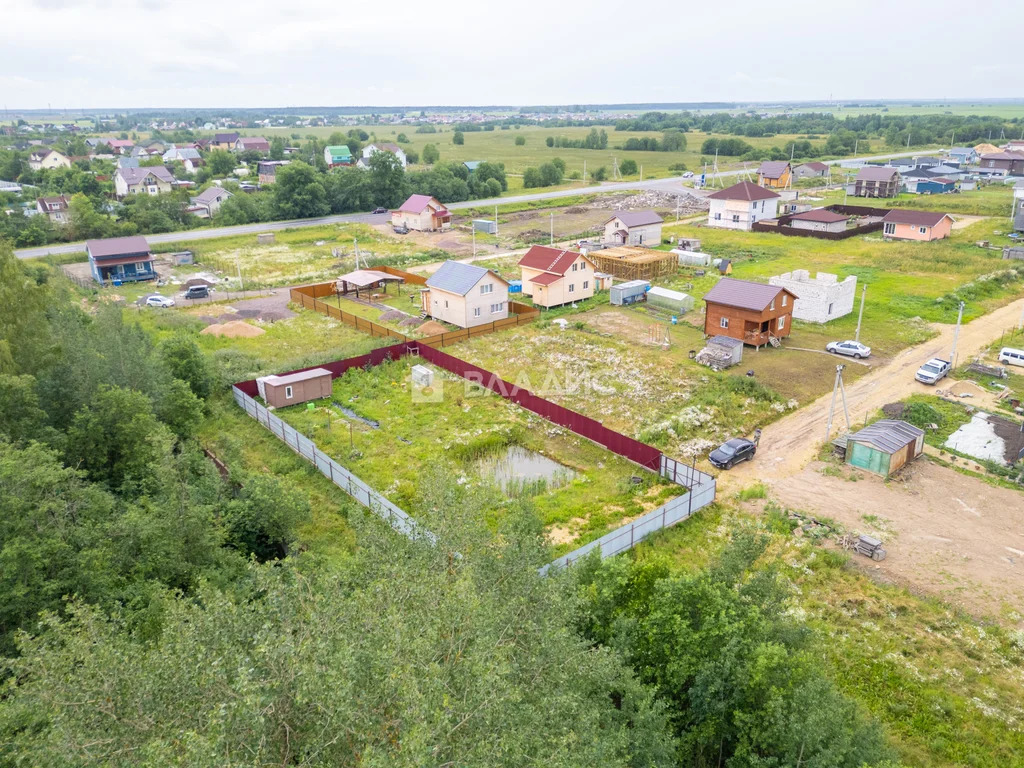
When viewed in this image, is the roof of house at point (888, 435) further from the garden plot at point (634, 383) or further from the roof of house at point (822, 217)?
the roof of house at point (822, 217)

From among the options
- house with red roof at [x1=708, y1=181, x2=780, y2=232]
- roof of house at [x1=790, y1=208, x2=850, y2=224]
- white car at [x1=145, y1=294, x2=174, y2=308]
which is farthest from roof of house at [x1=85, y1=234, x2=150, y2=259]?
roof of house at [x1=790, y1=208, x2=850, y2=224]

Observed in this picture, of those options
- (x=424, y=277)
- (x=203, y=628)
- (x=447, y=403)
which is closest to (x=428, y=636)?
(x=203, y=628)

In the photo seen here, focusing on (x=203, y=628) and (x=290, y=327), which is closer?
(x=203, y=628)

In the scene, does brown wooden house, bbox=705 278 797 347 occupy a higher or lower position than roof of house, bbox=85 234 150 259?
lower

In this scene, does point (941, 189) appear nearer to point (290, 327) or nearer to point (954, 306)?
point (954, 306)

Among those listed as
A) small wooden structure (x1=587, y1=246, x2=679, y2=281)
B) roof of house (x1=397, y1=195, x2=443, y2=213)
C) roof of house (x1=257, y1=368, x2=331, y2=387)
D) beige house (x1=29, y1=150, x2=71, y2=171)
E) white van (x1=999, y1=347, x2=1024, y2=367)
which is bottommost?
white van (x1=999, y1=347, x2=1024, y2=367)

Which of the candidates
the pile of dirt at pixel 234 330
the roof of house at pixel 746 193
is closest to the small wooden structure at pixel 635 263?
the roof of house at pixel 746 193

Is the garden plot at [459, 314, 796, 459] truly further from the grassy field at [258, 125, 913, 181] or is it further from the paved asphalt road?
the grassy field at [258, 125, 913, 181]
